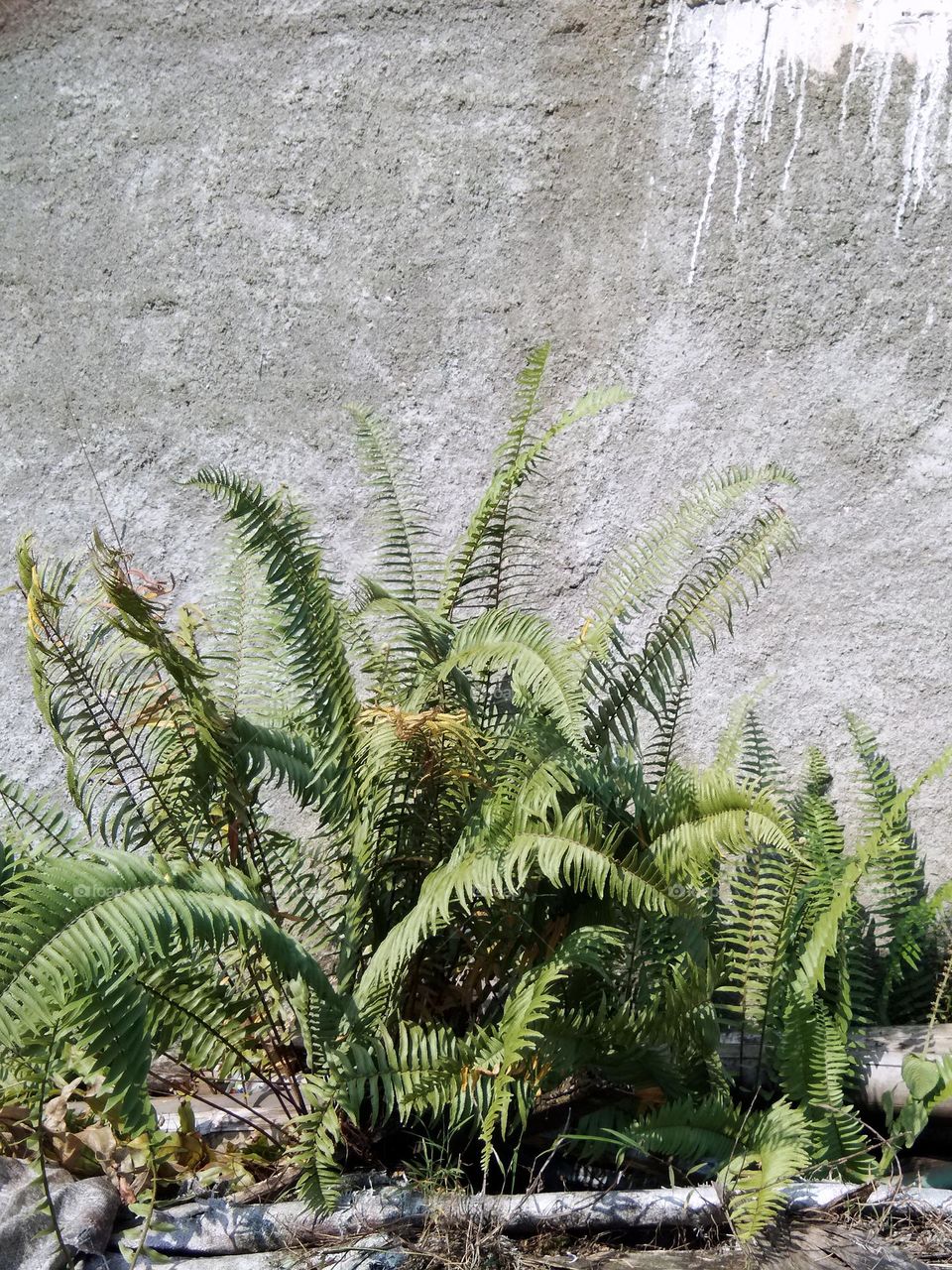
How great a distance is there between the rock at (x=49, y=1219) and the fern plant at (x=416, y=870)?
0.19 m

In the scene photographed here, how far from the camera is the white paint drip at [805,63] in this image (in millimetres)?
3521

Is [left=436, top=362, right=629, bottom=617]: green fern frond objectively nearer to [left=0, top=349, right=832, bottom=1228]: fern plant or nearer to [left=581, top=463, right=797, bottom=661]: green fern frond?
[left=0, top=349, right=832, bottom=1228]: fern plant

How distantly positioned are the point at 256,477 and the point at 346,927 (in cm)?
168

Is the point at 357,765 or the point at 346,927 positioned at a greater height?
the point at 357,765

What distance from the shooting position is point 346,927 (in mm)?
2961

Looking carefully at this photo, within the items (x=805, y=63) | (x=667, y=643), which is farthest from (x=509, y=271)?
(x=667, y=643)

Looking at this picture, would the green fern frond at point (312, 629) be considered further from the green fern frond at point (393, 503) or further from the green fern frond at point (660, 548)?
the green fern frond at point (660, 548)

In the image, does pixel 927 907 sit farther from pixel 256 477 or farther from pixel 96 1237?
pixel 256 477

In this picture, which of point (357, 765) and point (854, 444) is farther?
point (854, 444)

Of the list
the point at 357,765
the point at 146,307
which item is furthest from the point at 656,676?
the point at 146,307

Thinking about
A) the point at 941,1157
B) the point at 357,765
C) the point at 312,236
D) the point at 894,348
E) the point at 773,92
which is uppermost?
the point at 773,92

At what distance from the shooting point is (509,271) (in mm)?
3883

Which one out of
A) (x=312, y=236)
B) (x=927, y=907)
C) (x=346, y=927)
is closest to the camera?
(x=346, y=927)

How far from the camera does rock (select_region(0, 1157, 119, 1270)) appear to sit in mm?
2604
